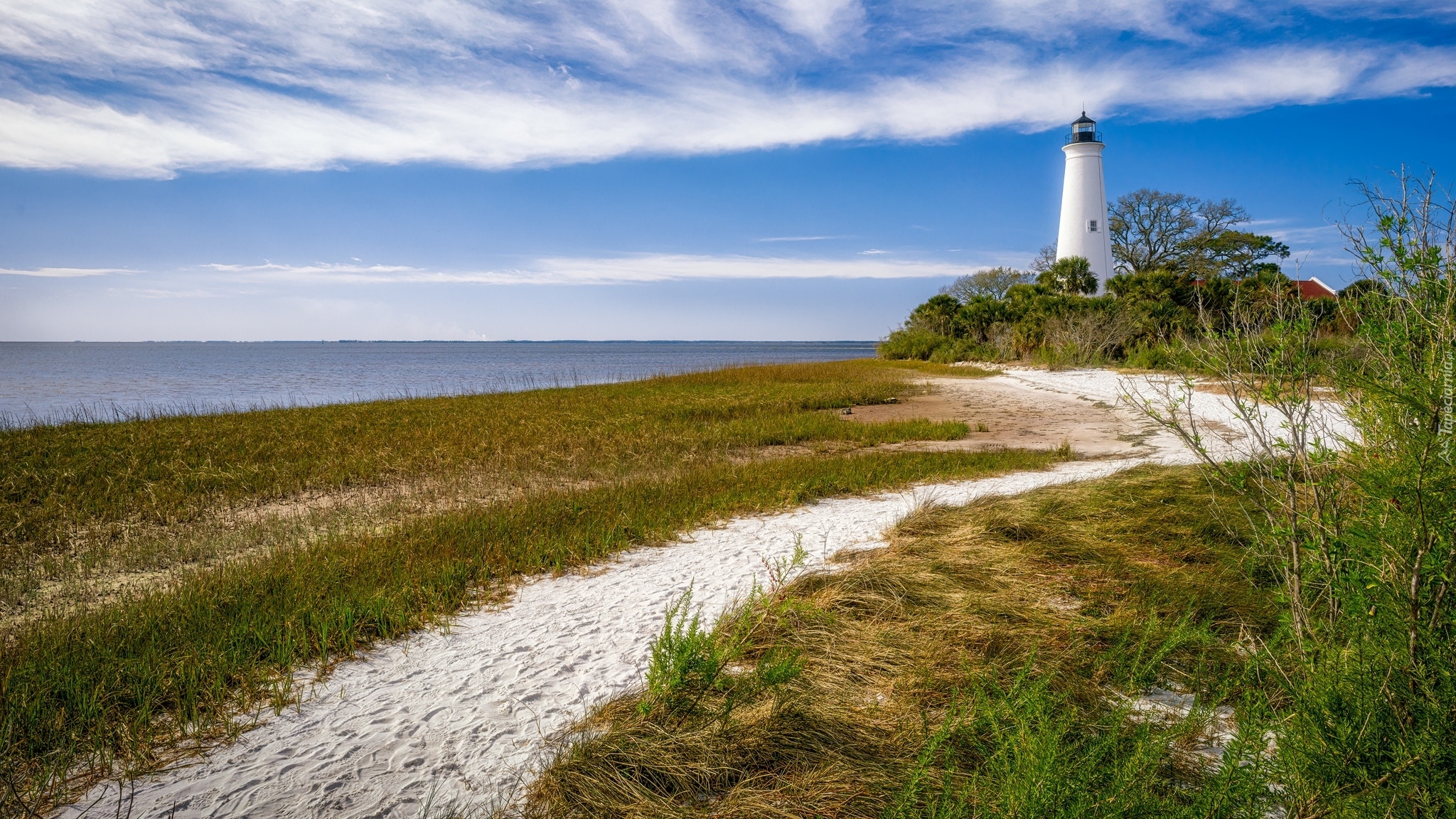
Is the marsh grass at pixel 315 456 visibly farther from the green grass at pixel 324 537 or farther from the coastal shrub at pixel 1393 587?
the coastal shrub at pixel 1393 587

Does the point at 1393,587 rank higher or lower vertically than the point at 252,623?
higher

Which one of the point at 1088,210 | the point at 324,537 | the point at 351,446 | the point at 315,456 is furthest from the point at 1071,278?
the point at 324,537

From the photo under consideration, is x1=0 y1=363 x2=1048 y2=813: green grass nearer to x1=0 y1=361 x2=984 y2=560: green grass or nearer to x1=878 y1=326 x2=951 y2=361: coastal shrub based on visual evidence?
x1=0 y1=361 x2=984 y2=560: green grass

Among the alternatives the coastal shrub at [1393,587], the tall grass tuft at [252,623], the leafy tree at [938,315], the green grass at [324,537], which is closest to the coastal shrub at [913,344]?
the leafy tree at [938,315]

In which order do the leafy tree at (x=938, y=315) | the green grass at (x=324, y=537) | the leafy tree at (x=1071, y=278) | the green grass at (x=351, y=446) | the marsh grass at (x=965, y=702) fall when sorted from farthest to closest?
the leafy tree at (x=938, y=315)
the leafy tree at (x=1071, y=278)
the green grass at (x=351, y=446)
the green grass at (x=324, y=537)
the marsh grass at (x=965, y=702)

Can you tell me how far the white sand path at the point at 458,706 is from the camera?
2693 millimetres

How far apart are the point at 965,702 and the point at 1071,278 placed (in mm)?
39543

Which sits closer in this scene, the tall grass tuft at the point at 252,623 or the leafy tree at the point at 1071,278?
the tall grass tuft at the point at 252,623

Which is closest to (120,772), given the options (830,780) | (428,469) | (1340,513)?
(830,780)

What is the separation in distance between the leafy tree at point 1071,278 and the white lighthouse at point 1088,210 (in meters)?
3.37

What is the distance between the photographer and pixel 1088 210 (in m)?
41.8

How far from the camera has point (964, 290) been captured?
6388 centimetres

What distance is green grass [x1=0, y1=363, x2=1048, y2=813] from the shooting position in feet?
10.6

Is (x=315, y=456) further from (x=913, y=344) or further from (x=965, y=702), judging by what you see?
(x=913, y=344)
